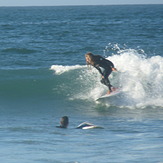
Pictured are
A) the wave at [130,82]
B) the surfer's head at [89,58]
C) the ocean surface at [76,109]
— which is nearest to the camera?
the ocean surface at [76,109]

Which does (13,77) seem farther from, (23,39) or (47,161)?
(23,39)

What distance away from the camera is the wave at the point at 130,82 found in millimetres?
14172

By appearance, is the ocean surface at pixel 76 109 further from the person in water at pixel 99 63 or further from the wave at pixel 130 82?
the person in water at pixel 99 63

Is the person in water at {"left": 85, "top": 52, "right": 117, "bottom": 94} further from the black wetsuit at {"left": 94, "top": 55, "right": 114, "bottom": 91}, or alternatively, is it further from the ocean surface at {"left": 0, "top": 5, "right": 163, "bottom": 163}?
the ocean surface at {"left": 0, "top": 5, "right": 163, "bottom": 163}

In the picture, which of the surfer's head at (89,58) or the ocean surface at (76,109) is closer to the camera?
the ocean surface at (76,109)

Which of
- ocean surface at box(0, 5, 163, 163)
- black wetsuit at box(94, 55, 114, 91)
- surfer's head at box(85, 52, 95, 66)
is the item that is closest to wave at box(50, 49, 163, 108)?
ocean surface at box(0, 5, 163, 163)

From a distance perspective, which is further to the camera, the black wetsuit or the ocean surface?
the black wetsuit

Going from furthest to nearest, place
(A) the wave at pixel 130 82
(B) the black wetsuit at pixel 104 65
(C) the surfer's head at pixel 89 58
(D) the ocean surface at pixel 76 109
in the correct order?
1. (A) the wave at pixel 130 82
2. (B) the black wetsuit at pixel 104 65
3. (C) the surfer's head at pixel 89 58
4. (D) the ocean surface at pixel 76 109

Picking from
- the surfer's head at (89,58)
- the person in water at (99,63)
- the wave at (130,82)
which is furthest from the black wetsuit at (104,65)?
the wave at (130,82)

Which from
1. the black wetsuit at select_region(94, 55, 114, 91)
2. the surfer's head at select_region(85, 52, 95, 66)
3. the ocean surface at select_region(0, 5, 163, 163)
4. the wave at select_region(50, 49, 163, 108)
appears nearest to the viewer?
the ocean surface at select_region(0, 5, 163, 163)

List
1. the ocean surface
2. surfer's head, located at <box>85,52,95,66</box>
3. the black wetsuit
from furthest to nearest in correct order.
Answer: the black wetsuit → surfer's head, located at <box>85,52,95,66</box> → the ocean surface

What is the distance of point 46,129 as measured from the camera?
34.3ft

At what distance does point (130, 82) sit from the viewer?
1493 cm

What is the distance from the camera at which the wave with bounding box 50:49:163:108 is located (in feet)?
46.5
